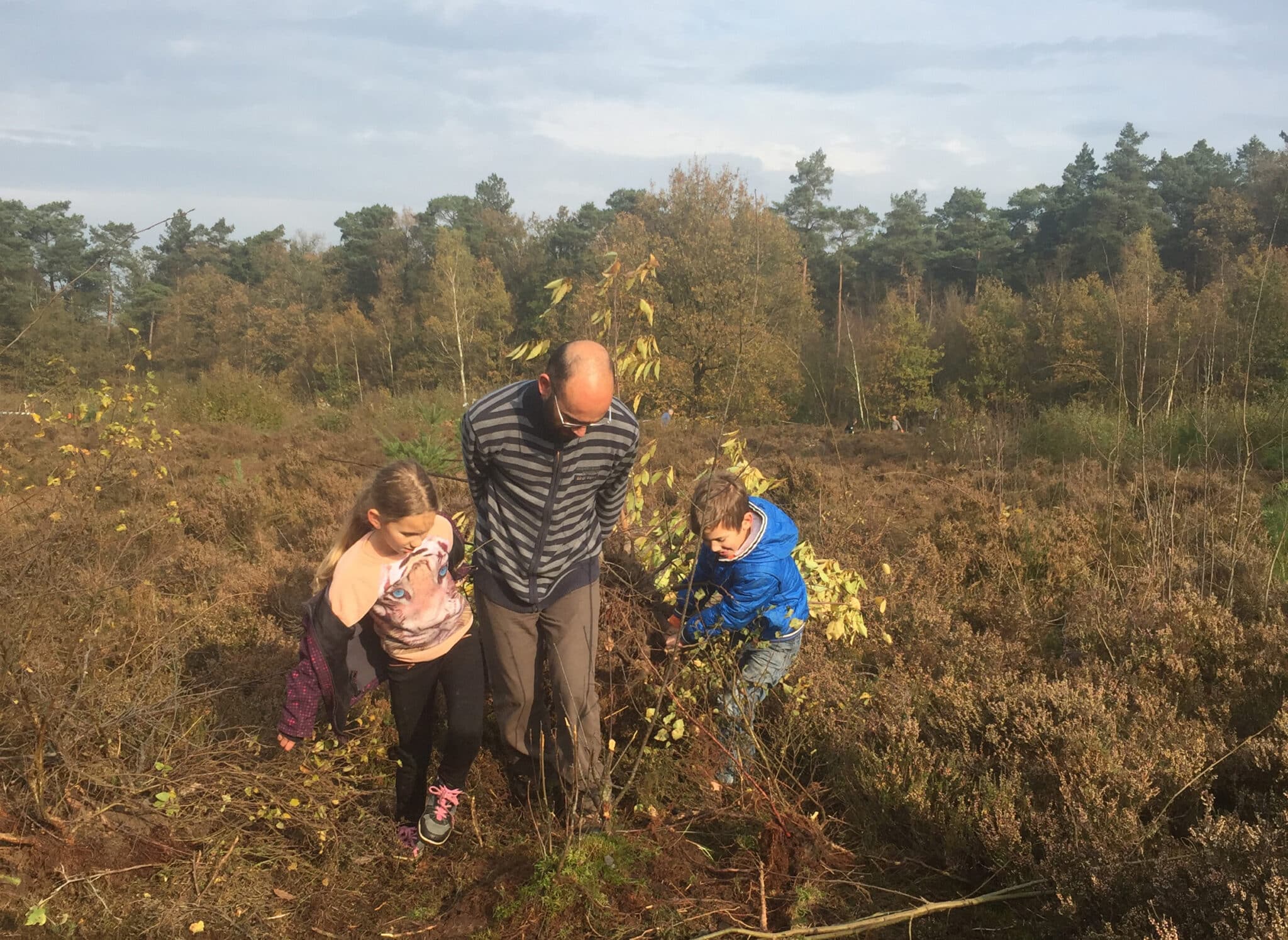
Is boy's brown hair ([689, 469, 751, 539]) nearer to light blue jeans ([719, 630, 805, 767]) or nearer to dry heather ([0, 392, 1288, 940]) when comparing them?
light blue jeans ([719, 630, 805, 767])

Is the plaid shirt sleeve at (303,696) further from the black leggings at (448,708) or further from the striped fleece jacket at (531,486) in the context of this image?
the striped fleece jacket at (531,486)

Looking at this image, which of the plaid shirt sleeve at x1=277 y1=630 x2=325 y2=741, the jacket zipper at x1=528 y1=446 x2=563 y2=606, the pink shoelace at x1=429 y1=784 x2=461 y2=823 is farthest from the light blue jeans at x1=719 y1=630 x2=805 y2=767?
the plaid shirt sleeve at x1=277 y1=630 x2=325 y2=741

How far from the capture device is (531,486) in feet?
10.0

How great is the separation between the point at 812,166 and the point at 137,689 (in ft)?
199

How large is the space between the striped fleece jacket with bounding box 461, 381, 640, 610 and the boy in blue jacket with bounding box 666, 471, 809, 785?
39 cm

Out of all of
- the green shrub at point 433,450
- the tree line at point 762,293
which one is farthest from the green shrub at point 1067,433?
the green shrub at point 433,450

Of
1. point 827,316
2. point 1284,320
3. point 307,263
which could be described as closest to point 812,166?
point 827,316

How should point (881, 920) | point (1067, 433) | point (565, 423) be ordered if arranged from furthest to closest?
point (1067, 433) < point (565, 423) < point (881, 920)

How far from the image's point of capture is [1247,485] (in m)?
7.97

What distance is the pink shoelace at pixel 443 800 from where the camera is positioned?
10.6ft

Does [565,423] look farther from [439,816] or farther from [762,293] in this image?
[762,293]

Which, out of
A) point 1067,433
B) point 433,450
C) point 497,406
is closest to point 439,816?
point 497,406

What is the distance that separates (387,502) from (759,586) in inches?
55.5

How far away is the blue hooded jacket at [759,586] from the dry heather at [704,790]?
0.25m
